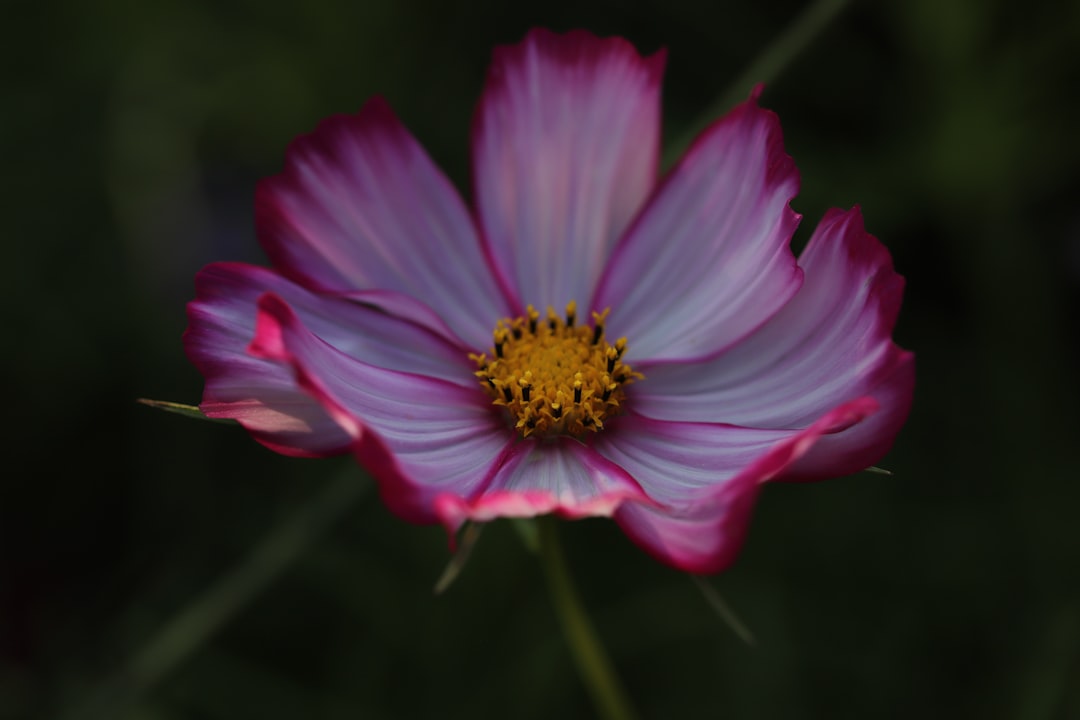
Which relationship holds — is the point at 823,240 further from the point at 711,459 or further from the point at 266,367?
the point at 266,367

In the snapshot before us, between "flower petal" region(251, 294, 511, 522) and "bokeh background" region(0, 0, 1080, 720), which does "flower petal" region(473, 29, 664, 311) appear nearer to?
"flower petal" region(251, 294, 511, 522)

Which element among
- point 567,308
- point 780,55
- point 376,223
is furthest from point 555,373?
point 780,55

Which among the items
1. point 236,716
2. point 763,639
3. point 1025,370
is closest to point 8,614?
point 236,716

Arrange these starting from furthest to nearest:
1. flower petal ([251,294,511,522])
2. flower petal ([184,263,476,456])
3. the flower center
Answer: the flower center < flower petal ([184,263,476,456]) < flower petal ([251,294,511,522])

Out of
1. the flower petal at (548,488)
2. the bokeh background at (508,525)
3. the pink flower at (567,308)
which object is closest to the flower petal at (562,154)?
the pink flower at (567,308)

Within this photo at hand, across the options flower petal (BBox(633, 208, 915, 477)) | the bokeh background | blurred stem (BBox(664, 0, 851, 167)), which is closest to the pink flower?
flower petal (BBox(633, 208, 915, 477))

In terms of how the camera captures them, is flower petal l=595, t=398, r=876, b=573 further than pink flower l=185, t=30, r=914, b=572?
No

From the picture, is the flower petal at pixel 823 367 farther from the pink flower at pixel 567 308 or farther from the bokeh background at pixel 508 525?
the bokeh background at pixel 508 525
